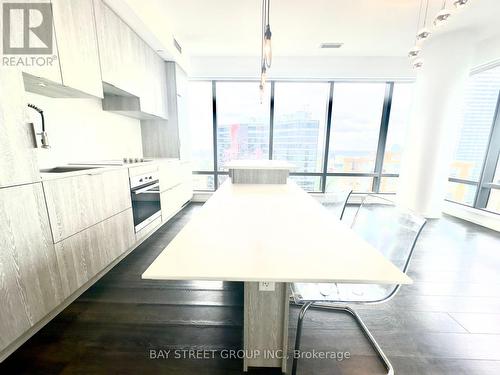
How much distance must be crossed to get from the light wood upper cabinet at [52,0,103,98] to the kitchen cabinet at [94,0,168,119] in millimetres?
125

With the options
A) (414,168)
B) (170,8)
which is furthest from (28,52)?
(414,168)

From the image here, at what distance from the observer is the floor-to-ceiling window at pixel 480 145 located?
3439mm

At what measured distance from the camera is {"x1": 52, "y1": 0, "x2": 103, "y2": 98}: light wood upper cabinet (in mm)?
1649

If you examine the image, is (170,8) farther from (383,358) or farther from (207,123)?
(383,358)

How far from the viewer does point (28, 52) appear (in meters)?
1.45

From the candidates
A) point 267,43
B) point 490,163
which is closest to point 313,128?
point 490,163

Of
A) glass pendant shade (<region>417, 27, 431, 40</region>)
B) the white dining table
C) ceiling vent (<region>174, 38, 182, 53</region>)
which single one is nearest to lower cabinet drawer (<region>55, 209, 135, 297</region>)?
the white dining table

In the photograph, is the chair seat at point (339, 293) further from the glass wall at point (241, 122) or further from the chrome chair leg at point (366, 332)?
the glass wall at point (241, 122)

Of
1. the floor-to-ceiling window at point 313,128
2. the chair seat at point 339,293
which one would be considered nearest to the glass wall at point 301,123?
the floor-to-ceiling window at point 313,128

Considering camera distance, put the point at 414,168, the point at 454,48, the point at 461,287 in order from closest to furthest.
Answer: the point at 461,287, the point at 454,48, the point at 414,168

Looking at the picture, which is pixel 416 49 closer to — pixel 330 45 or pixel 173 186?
pixel 330 45

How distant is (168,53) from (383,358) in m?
4.34

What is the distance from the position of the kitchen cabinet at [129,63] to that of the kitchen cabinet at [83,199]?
1.10m

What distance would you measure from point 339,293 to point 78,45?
2820mm
